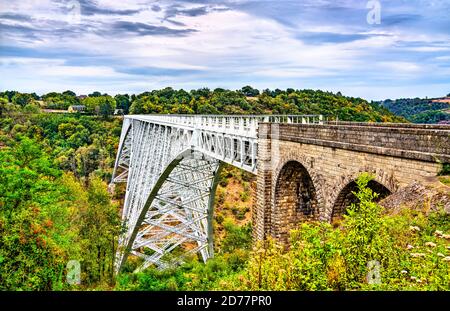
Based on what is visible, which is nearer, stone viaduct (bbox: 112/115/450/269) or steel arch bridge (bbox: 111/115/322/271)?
stone viaduct (bbox: 112/115/450/269)

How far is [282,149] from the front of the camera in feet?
38.1

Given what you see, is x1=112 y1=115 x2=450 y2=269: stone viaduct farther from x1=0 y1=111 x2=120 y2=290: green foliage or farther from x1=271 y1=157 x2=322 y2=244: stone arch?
x1=0 y1=111 x2=120 y2=290: green foliage

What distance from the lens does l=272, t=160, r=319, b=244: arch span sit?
473 inches

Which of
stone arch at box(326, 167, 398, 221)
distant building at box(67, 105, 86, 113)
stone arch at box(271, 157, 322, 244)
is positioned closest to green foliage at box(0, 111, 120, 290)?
stone arch at box(271, 157, 322, 244)

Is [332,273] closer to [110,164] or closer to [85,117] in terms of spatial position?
[110,164]

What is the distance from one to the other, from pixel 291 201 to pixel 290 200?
0.05 meters

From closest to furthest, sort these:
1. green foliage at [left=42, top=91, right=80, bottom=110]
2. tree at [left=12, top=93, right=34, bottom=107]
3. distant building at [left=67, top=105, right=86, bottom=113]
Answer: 1. distant building at [left=67, top=105, right=86, bottom=113]
2. tree at [left=12, top=93, right=34, bottom=107]
3. green foliage at [left=42, top=91, right=80, bottom=110]

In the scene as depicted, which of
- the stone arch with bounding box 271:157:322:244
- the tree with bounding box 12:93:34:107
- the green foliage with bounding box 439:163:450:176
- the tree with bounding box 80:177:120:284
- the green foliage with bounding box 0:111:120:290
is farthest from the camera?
the tree with bounding box 12:93:34:107

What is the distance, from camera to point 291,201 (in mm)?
12344

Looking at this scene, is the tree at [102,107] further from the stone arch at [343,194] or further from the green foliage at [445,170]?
the green foliage at [445,170]

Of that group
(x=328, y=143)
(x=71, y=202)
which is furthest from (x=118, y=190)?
(x=328, y=143)

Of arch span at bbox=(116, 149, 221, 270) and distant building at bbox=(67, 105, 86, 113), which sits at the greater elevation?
distant building at bbox=(67, 105, 86, 113)

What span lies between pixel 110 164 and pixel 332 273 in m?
54.2

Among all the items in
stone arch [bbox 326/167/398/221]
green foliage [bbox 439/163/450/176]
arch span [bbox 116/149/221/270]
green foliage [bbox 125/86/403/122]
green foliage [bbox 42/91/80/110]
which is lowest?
arch span [bbox 116/149/221/270]
